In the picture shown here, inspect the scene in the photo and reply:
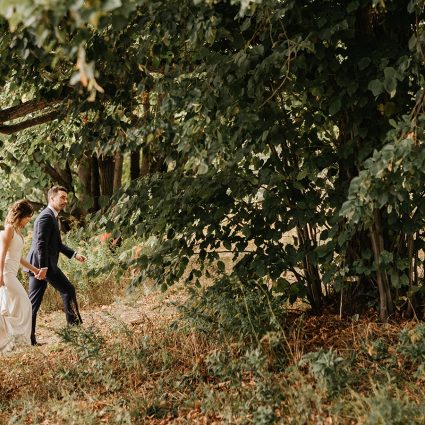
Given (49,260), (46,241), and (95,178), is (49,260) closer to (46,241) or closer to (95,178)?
(46,241)

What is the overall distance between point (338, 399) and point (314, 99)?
7.80 feet

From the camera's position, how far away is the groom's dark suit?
7934 millimetres

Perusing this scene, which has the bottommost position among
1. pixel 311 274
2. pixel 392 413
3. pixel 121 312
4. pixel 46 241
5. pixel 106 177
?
pixel 392 413

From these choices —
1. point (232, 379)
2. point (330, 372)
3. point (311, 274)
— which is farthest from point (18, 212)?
point (330, 372)

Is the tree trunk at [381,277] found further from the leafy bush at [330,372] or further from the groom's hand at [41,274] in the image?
the groom's hand at [41,274]

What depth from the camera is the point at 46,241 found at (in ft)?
26.1

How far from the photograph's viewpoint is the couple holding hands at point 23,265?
7.68 m

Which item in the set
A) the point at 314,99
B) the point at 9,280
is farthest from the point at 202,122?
the point at 9,280

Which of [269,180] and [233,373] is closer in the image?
[233,373]

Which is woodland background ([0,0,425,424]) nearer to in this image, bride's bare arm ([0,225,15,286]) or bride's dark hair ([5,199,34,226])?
bride's dark hair ([5,199,34,226])

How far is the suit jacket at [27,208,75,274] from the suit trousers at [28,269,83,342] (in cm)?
11

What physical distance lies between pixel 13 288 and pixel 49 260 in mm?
536

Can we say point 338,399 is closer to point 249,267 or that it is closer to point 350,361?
point 350,361

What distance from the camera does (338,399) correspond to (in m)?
4.33
